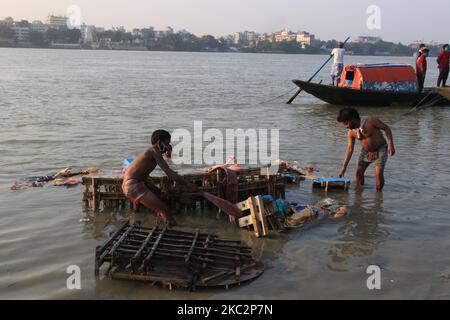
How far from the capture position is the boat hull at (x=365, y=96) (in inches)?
760

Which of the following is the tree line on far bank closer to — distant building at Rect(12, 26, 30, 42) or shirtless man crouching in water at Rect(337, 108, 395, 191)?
distant building at Rect(12, 26, 30, 42)

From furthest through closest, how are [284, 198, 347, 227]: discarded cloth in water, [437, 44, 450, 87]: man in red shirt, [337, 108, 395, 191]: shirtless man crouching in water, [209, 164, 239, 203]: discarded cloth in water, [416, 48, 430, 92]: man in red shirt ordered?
[437, 44, 450, 87]: man in red shirt < [416, 48, 430, 92]: man in red shirt < [337, 108, 395, 191]: shirtless man crouching in water < [209, 164, 239, 203]: discarded cloth in water < [284, 198, 347, 227]: discarded cloth in water

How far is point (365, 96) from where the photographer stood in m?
19.4

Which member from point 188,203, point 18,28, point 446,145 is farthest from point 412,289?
point 18,28

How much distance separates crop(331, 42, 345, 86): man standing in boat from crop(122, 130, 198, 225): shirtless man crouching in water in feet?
45.9

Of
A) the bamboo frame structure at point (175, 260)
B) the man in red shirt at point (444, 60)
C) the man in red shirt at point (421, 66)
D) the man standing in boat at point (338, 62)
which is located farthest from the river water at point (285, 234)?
the man standing in boat at point (338, 62)

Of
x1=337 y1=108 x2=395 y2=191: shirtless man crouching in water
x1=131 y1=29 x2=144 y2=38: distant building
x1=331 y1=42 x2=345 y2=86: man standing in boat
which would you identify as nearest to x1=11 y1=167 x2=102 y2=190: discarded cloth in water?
x1=337 y1=108 x2=395 y2=191: shirtless man crouching in water

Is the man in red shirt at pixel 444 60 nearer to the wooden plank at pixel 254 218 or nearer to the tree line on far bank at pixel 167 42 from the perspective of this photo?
the wooden plank at pixel 254 218

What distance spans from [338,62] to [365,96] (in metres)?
1.72

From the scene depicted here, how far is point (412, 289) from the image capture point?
5332 mm

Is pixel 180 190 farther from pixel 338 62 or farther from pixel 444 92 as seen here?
pixel 444 92

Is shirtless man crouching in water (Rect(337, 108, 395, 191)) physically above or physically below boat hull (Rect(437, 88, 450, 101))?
below

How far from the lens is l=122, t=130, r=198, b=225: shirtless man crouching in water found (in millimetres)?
6859

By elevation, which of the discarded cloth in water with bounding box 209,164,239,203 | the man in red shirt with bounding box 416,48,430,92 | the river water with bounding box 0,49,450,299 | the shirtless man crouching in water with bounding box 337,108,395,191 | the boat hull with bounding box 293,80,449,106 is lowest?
the river water with bounding box 0,49,450,299
